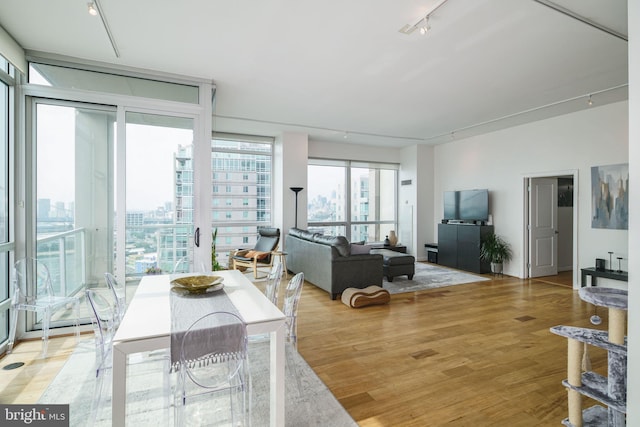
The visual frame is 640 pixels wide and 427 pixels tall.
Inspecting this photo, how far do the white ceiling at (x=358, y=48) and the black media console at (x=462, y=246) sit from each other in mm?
2517

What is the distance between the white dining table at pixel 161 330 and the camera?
1.55 meters

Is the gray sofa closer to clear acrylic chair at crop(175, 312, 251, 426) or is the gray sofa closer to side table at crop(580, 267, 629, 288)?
clear acrylic chair at crop(175, 312, 251, 426)

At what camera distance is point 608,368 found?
1.66 metres

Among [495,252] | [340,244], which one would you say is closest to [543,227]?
[495,252]

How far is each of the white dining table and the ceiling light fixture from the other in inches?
101

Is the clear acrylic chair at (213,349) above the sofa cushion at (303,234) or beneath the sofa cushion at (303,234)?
beneath

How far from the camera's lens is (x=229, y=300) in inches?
86.0

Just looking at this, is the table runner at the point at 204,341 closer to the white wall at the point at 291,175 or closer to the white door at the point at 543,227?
the white wall at the point at 291,175

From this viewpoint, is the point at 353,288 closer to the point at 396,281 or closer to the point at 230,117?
→ the point at 396,281

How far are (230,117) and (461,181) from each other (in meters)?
5.33

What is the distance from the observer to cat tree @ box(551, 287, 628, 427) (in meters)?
1.64

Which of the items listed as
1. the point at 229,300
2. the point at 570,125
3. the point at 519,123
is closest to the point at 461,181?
the point at 519,123

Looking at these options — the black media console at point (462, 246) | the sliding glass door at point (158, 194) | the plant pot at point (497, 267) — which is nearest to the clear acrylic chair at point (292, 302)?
the sliding glass door at point (158, 194)

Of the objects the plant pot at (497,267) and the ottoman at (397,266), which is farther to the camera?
the plant pot at (497,267)
